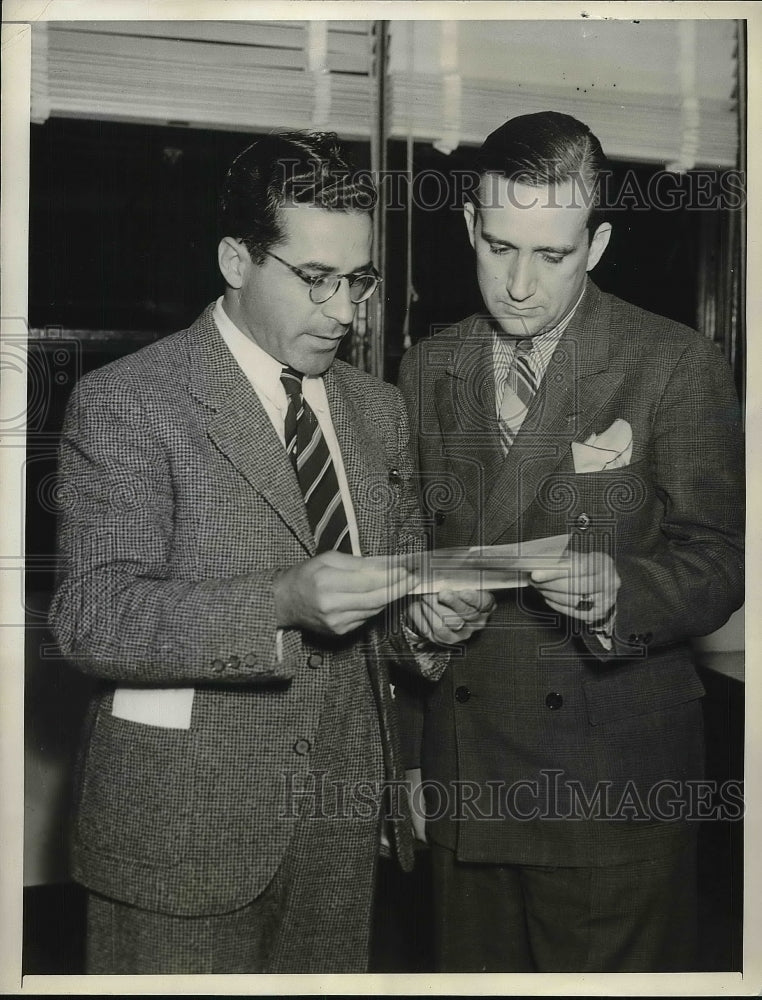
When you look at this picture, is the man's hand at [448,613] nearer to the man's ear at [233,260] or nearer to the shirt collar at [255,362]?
the shirt collar at [255,362]

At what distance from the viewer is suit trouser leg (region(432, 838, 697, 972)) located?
7.08 feet

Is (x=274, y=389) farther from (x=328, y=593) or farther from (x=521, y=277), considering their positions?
(x=521, y=277)

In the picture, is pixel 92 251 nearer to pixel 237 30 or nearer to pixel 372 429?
pixel 237 30

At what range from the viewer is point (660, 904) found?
2.17 m

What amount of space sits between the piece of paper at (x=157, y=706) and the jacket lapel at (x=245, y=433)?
41cm

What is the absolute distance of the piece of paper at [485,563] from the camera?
205 cm

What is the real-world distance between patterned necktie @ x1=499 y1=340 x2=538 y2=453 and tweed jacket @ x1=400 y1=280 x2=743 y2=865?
0.08 feet

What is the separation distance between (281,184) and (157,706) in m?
1.15

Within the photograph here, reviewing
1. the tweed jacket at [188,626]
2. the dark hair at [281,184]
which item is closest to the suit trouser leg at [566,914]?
the tweed jacket at [188,626]

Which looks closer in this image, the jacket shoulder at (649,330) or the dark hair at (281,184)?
the dark hair at (281,184)

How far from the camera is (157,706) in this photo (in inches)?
77.7

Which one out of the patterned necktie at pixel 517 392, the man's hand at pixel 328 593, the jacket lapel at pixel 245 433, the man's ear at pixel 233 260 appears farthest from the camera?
the patterned necktie at pixel 517 392

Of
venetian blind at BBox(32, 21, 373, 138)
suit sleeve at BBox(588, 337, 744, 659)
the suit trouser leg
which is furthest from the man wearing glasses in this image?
suit sleeve at BBox(588, 337, 744, 659)

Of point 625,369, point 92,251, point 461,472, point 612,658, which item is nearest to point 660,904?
point 612,658
